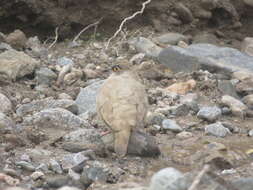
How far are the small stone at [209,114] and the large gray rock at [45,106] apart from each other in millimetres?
1723

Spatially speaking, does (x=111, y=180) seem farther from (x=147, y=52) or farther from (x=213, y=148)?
(x=147, y=52)

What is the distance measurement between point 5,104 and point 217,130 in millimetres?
2793

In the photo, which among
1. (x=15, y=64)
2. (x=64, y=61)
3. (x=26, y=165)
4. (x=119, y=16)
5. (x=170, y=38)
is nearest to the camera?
(x=26, y=165)

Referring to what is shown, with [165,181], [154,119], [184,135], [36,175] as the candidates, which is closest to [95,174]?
[36,175]

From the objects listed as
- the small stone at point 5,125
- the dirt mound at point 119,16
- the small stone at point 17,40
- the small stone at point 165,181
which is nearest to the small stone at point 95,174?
the small stone at point 5,125

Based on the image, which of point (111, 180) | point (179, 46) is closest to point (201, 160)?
point (111, 180)

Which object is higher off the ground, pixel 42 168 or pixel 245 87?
pixel 42 168

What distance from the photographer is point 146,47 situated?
40.3 feet

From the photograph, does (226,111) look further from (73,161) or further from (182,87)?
(73,161)

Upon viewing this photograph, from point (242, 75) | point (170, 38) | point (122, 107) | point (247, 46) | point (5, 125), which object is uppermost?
point (122, 107)

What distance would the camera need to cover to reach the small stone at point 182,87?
10562 mm

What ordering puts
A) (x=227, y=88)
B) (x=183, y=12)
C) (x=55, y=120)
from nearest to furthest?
(x=55, y=120)
(x=227, y=88)
(x=183, y=12)

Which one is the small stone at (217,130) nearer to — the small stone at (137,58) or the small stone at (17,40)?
the small stone at (137,58)

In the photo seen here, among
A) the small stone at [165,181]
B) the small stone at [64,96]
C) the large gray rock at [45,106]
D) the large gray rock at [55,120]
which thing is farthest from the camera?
the small stone at [64,96]
